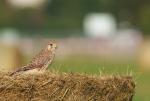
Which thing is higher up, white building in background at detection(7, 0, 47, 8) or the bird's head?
the bird's head

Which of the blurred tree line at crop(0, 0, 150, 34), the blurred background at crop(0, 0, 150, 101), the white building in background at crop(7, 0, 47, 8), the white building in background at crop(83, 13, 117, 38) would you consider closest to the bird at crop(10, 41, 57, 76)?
the blurred background at crop(0, 0, 150, 101)

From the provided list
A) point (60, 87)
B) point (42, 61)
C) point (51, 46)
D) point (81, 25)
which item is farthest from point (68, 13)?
point (60, 87)

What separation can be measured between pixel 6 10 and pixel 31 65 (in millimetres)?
75284

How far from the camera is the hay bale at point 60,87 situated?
13.3 metres

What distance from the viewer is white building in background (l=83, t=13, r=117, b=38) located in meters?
86.1

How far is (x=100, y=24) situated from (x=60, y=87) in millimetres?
74456

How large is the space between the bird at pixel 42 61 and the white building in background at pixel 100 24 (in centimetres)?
6901

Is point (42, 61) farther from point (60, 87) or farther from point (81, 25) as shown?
point (81, 25)

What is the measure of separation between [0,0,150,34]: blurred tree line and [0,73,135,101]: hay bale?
57210mm

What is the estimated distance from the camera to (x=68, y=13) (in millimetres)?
90188

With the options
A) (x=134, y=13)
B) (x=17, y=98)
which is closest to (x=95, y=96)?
(x=17, y=98)

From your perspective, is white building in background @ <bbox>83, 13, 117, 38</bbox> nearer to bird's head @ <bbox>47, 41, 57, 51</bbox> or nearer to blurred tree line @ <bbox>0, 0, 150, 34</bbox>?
blurred tree line @ <bbox>0, 0, 150, 34</bbox>

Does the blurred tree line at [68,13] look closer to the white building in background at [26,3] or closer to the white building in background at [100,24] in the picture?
the white building in background at [100,24]

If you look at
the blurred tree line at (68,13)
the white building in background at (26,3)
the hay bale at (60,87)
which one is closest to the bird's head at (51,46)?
the hay bale at (60,87)
